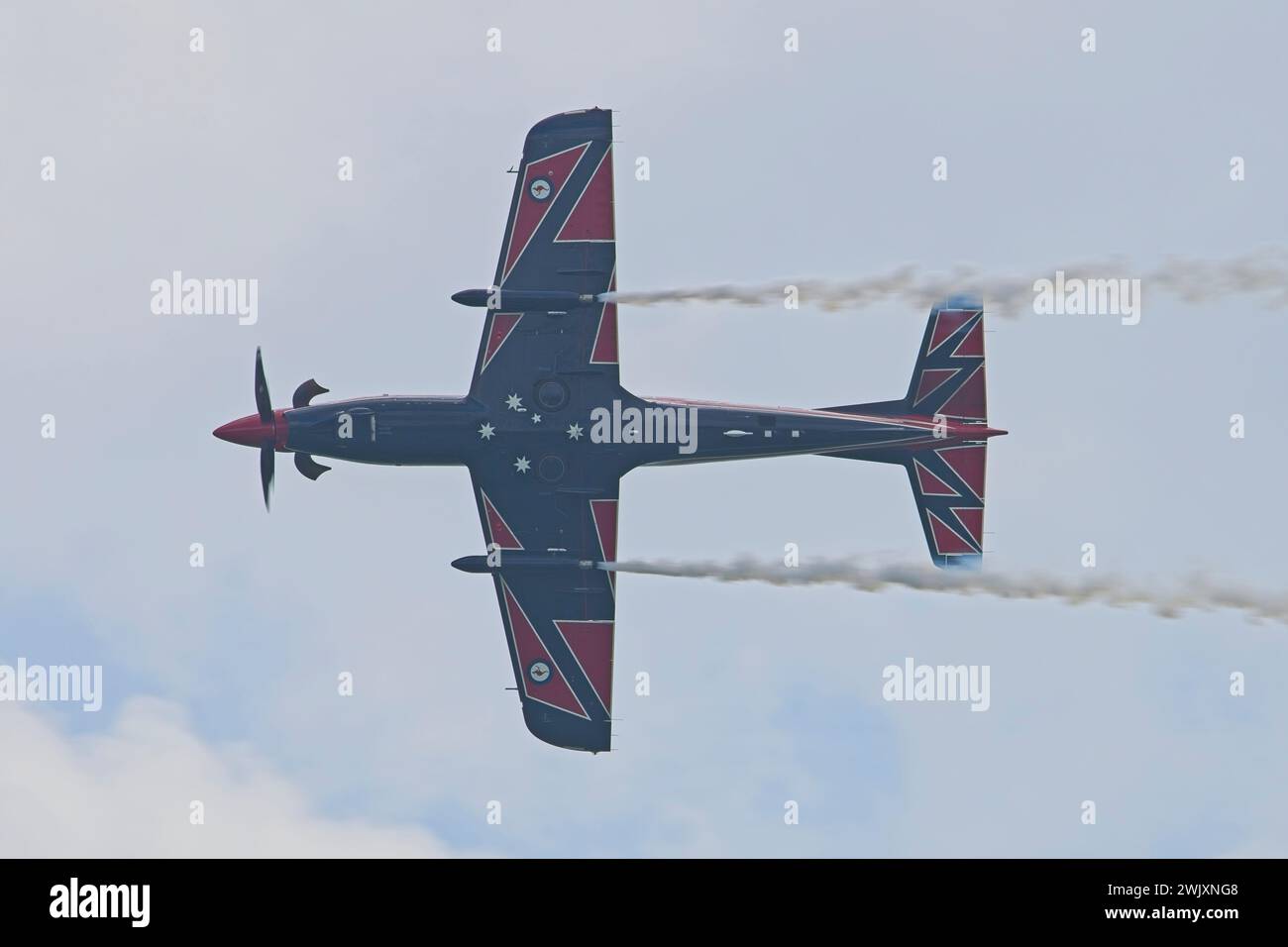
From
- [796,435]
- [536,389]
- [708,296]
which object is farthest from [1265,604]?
[536,389]

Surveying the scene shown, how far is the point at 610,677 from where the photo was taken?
46438 millimetres

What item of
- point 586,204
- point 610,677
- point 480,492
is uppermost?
point 586,204

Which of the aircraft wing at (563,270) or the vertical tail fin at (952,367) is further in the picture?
the vertical tail fin at (952,367)

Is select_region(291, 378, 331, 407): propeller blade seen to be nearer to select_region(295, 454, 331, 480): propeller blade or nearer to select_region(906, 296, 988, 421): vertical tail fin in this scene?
select_region(295, 454, 331, 480): propeller blade

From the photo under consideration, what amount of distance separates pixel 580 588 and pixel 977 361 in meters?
10.9

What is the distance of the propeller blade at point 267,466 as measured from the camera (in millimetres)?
45188

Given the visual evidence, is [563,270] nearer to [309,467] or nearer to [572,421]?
[572,421]

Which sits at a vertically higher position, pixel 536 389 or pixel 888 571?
pixel 536 389

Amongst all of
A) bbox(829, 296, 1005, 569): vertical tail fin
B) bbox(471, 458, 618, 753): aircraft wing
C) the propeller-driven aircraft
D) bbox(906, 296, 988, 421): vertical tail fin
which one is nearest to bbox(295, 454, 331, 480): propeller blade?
the propeller-driven aircraft

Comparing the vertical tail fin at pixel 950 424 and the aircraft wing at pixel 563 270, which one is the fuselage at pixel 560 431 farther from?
the vertical tail fin at pixel 950 424

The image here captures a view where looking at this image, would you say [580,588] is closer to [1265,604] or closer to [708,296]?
[708,296]

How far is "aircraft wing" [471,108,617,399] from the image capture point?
4494 cm

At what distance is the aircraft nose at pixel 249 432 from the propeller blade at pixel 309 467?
→ 925mm

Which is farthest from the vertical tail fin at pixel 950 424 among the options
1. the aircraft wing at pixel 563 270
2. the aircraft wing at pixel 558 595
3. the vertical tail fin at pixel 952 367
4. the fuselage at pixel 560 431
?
the aircraft wing at pixel 558 595
